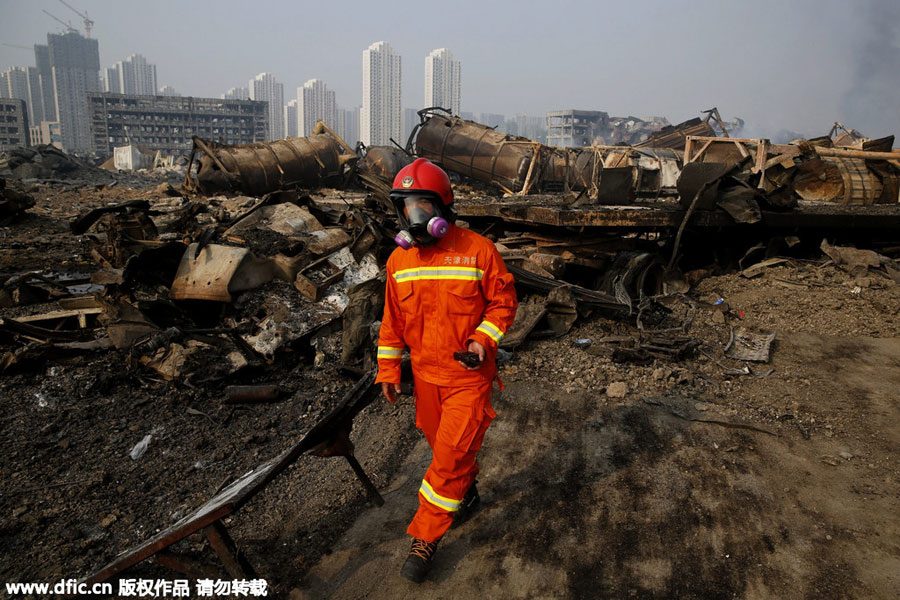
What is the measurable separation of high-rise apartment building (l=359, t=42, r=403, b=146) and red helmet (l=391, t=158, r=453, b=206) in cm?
6463

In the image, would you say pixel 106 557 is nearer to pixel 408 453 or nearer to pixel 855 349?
pixel 408 453

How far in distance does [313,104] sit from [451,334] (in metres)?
85.6

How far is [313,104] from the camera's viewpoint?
79938 millimetres

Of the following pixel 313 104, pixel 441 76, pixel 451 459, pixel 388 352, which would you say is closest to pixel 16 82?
pixel 313 104

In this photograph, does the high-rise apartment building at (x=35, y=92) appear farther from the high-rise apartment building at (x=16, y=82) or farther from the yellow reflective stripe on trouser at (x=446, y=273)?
the yellow reflective stripe on trouser at (x=446, y=273)

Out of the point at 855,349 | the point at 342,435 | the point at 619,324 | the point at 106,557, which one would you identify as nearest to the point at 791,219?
the point at 855,349

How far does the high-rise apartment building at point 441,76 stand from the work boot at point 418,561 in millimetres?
70495

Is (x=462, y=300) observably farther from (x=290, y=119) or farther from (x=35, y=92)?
(x=35, y=92)

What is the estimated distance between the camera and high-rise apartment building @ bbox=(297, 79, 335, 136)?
259 ft

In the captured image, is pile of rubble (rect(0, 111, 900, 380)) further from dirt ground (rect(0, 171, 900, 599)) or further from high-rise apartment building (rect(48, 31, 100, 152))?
high-rise apartment building (rect(48, 31, 100, 152))

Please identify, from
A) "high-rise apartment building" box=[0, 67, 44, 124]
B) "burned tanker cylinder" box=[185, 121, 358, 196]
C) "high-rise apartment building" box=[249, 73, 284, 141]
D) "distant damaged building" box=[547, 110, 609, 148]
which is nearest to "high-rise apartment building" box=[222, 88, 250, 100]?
"high-rise apartment building" box=[249, 73, 284, 141]

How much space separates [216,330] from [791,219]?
→ 686cm

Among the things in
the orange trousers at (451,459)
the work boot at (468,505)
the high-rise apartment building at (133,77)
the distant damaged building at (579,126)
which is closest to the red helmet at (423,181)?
the orange trousers at (451,459)

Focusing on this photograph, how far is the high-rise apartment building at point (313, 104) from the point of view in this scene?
7900cm
